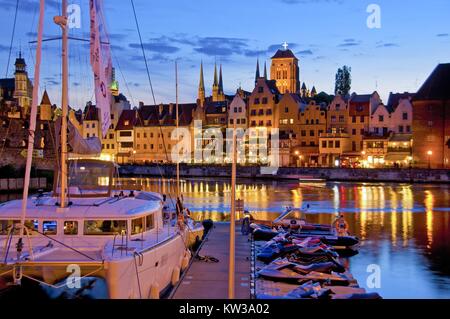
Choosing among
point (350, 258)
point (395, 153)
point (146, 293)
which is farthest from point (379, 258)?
point (395, 153)

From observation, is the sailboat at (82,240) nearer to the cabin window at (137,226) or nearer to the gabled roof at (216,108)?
the cabin window at (137,226)

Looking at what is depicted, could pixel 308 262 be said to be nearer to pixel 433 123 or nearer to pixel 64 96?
pixel 64 96

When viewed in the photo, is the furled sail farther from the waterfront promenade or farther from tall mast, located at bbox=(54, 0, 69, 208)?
the waterfront promenade

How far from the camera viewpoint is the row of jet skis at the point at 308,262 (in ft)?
55.8

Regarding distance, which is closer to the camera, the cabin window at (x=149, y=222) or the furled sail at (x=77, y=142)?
the cabin window at (x=149, y=222)

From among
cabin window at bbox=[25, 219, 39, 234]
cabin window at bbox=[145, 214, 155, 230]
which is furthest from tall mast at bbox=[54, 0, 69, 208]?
cabin window at bbox=[145, 214, 155, 230]

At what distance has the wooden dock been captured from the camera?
16.6 m

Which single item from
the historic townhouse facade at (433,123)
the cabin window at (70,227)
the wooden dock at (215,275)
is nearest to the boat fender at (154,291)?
the wooden dock at (215,275)

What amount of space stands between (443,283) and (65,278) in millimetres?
15409

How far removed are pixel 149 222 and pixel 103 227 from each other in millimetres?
1632

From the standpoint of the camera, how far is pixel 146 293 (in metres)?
14.2

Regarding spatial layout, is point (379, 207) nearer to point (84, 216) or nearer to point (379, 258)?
point (379, 258)

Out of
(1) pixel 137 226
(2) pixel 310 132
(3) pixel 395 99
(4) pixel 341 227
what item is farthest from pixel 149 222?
(3) pixel 395 99

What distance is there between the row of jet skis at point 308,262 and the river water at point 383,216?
4.82ft
